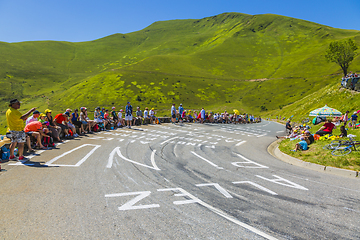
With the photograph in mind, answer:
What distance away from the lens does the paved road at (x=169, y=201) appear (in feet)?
13.0

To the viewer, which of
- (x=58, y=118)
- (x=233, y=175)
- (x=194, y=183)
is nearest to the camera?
(x=194, y=183)

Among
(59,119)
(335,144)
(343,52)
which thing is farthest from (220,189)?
(343,52)

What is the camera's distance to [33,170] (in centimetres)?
704

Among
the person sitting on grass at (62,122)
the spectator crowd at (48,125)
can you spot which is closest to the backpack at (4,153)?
the spectator crowd at (48,125)

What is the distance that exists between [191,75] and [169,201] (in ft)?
402

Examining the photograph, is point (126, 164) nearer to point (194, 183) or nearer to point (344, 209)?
point (194, 183)

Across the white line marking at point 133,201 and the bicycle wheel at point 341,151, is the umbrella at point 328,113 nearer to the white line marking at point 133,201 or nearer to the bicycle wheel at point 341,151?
the bicycle wheel at point 341,151

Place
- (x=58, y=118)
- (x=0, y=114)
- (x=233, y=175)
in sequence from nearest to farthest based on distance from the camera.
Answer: (x=233, y=175)
(x=58, y=118)
(x=0, y=114)

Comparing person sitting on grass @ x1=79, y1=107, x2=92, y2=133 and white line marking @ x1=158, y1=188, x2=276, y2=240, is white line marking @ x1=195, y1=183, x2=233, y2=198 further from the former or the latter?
person sitting on grass @ x1=79, y1=107, x2=92, y2=133

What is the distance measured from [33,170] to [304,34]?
21217 centimetres

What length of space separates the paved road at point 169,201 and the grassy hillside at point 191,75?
8923 centimetres

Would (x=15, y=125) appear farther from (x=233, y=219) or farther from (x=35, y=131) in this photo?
(x=233, y=219)

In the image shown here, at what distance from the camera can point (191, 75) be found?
124312 millimetres

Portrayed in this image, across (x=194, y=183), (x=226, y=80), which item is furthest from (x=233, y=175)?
(x=226, y=80)
